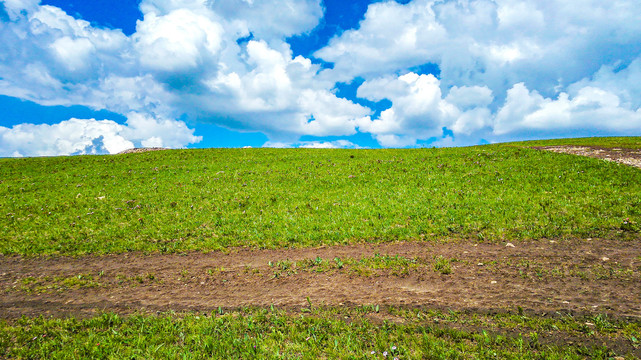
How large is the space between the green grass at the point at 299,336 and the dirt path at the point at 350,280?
21.8 inches

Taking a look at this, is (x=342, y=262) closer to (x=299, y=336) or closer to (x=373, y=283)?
(x=373, y=283)

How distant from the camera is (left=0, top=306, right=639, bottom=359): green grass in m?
5.22

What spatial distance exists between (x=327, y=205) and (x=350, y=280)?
7.81 m

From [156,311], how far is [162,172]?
79.6ft

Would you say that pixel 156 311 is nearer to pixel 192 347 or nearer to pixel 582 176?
pixel 192 347

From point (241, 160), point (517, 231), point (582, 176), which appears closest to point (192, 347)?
point (517, 231)

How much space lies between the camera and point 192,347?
5699 millimetres

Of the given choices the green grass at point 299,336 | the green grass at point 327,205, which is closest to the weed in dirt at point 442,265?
the green grass at point 327,205

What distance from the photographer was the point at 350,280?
823 cm

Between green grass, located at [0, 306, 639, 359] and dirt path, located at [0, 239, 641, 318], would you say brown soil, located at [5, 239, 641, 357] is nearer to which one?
dirt path, located at [0, 239, 641, 318]

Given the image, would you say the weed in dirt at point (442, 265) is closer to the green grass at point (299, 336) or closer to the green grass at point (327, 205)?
the green grass at point (327, 205)

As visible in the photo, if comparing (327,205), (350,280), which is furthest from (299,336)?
(327,205)

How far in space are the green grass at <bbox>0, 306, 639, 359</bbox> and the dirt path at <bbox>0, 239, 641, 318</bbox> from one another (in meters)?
0.55

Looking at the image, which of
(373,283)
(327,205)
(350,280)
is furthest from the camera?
(327,205)
